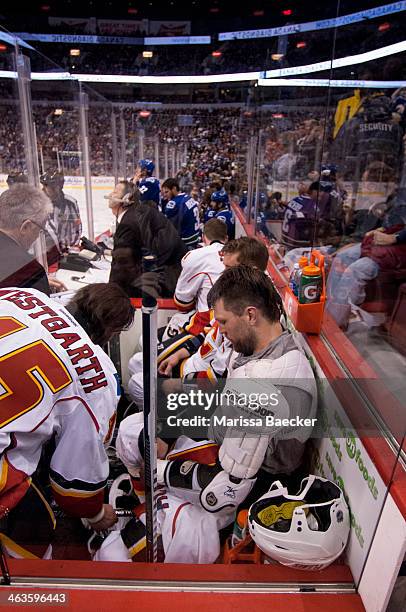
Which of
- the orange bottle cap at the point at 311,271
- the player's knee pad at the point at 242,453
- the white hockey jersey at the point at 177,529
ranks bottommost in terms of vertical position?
the white hockey jersey at the point at 177,529

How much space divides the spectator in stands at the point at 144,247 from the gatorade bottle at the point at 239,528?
3.30 ft

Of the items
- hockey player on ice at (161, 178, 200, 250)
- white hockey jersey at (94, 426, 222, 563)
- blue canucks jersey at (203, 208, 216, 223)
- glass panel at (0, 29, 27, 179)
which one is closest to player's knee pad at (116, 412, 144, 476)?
white hockey jersey at (94, 426, 222, 563)

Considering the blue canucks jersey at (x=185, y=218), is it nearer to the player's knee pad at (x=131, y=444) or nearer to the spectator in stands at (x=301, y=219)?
the spectator in stands at (x=301, y=219)

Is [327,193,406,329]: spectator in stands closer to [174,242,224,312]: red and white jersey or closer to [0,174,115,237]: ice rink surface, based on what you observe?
[174,242,224,312]: red and white jersey

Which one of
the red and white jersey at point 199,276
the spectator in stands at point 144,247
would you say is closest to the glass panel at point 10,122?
the spectator in stands at point 144,247

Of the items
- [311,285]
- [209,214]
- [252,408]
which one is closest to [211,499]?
[252,408]

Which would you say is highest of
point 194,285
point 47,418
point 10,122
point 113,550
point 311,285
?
point 10,122

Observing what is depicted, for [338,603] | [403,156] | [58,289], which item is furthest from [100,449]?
[403,156]

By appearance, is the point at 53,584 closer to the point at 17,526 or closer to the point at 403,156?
the point at 17,526

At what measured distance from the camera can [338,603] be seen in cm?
83

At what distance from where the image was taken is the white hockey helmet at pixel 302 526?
2.84 feet

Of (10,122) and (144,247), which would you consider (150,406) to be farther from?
(10,122)

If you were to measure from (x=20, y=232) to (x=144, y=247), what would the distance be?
3.11ft

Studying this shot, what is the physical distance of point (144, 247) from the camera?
8.59 ft
